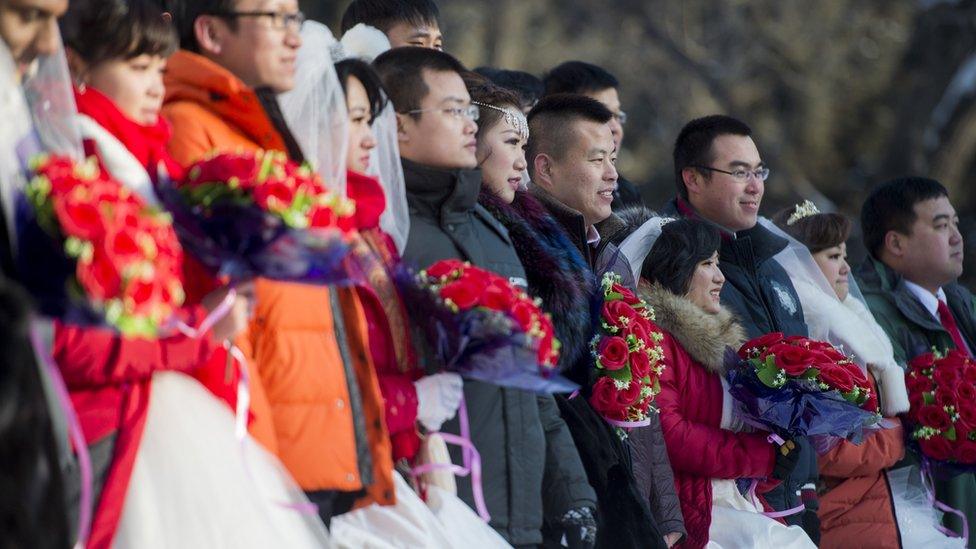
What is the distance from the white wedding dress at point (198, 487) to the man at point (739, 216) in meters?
3.64

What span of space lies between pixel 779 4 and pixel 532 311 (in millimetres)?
20748

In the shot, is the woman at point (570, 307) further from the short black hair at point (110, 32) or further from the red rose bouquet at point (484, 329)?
the short black hair at point (110, 32)

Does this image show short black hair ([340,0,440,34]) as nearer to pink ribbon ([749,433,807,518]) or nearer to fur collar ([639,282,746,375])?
fur collar ([639,282,746,375])

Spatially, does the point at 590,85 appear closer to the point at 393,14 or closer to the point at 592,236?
the point at 393,14

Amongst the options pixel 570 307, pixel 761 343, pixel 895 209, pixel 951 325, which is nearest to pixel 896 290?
pixel 951 325

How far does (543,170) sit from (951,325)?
310 centimetres

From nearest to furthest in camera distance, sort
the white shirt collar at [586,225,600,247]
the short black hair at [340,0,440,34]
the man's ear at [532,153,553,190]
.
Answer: the white shirt collar at [586,225,600,247] → the man's ear at [532,153,553,190] → the short black hair at [340,0,440,34]

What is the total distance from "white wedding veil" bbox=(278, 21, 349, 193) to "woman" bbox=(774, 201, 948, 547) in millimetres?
3604

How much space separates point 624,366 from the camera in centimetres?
614

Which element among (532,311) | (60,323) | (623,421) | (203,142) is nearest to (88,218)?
(60,323)

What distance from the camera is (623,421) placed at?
6152 mm

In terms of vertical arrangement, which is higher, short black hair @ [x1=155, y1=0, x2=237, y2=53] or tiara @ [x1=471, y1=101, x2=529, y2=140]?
short black hair @ [x1=155, y1=0, x2=237, y2=53]

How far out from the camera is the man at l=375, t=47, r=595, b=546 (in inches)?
210

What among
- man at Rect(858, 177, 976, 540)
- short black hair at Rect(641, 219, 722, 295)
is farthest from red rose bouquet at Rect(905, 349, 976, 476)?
short black hair at Rect(641, 219, 722, 295)
